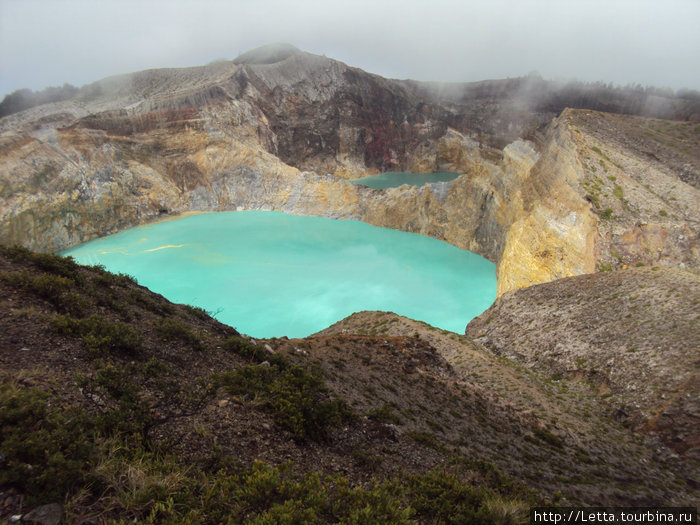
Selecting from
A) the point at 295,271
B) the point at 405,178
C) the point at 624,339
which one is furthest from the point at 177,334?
the point at 405,178

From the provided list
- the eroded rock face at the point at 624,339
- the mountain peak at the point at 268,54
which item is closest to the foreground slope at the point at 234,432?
the eroded rock face at the point at 624,339

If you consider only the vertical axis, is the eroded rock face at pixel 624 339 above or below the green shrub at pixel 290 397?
below

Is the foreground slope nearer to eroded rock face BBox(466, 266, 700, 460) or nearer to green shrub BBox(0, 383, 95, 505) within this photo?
green shrub BBox(0, 383, 95, 505)

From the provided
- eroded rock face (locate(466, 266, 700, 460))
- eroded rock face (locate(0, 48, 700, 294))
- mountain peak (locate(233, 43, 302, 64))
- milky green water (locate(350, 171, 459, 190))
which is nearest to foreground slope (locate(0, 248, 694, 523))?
eroded rock face (locate(466, 266, 700, 460))

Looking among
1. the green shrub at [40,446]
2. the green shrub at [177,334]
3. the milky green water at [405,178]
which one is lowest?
the green shrub at [177,334]

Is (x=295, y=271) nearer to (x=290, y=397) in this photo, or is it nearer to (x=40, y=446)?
(x=290, y=397)

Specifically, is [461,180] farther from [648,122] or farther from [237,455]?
[237,455]

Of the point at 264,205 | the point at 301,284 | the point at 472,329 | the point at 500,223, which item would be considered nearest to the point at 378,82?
the point at 264,205

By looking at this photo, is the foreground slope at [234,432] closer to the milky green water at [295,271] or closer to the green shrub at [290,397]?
the green shrub at [290,397]
